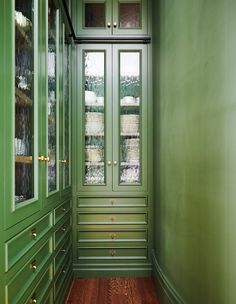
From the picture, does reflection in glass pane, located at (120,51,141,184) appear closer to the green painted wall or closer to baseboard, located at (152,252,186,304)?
the green painted wall

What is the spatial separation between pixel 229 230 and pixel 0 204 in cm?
88

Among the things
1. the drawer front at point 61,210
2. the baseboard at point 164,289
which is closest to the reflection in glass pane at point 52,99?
the drawer front at point 61,210

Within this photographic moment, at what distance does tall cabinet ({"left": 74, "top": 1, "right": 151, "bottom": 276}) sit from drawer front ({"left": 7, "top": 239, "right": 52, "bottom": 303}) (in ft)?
3.89

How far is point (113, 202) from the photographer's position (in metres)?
3.16

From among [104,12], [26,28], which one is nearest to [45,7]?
[26,28]

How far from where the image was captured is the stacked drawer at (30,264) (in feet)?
4.26

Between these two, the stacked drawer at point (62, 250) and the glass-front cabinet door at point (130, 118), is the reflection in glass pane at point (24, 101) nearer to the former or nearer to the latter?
the stacked drawer at point (62, 250)

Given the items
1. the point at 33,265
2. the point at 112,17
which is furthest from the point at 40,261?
the point at 112,17

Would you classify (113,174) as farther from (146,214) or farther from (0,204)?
(0,204)

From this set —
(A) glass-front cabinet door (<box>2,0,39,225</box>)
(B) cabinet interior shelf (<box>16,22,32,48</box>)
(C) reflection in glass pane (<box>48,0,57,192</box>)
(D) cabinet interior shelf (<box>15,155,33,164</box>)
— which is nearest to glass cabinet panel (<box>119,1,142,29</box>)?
(C) reflection in glass pane (<box>48,0,57,192</box>)

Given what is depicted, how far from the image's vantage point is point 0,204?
1.16m

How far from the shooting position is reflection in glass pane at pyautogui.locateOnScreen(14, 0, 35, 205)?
1.40 meters

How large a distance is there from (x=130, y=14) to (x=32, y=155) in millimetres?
2178

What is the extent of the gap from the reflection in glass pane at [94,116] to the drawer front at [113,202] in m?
0.18
